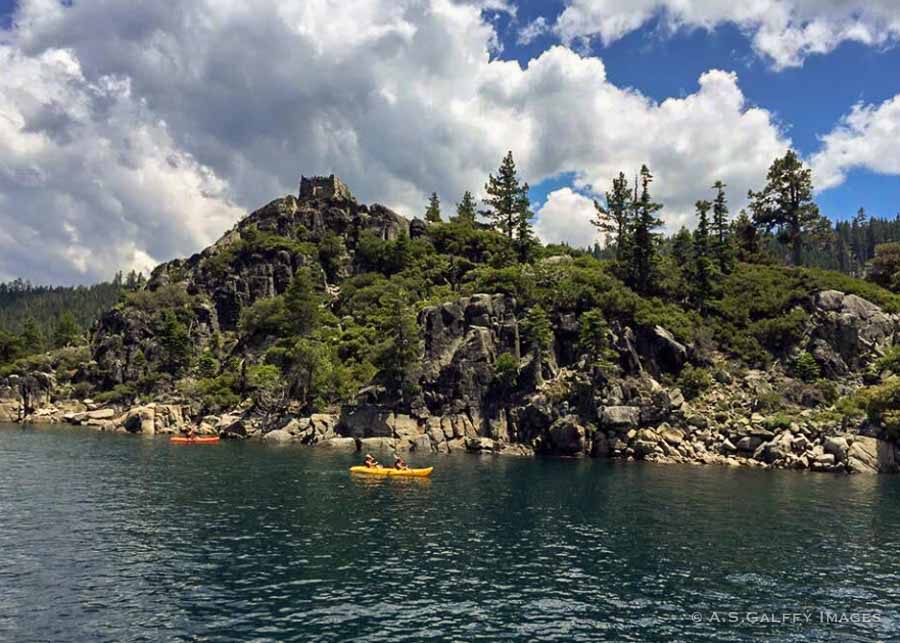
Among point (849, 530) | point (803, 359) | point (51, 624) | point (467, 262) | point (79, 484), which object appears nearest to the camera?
point (51, 624)

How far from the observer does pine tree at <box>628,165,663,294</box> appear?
350ft

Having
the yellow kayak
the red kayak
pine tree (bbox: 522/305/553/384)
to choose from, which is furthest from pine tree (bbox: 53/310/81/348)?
the yellow kayak

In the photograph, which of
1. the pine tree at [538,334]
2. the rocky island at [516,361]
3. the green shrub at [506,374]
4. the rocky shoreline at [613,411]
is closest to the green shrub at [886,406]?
the rocky island at [516,361]

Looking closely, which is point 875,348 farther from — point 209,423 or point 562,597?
point 209,423

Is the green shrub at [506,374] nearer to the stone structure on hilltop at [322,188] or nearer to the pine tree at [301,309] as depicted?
the pine tree at [301,309]

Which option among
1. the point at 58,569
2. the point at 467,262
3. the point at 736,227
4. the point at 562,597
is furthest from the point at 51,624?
the point at 736,227

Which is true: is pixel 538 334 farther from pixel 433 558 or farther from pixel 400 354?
pixel 433 558

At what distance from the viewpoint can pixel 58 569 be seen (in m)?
27.2

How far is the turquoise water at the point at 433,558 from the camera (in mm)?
22797

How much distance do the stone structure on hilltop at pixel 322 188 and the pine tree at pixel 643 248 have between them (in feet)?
257

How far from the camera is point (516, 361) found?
90312mm

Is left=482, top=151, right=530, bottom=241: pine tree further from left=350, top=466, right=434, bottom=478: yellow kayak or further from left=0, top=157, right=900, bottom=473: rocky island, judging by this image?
left=350, top=466, right=434, bottom=478: yellow kayak

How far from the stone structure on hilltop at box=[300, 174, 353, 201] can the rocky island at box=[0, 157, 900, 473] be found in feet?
90.2

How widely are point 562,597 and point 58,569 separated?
72.4ft
